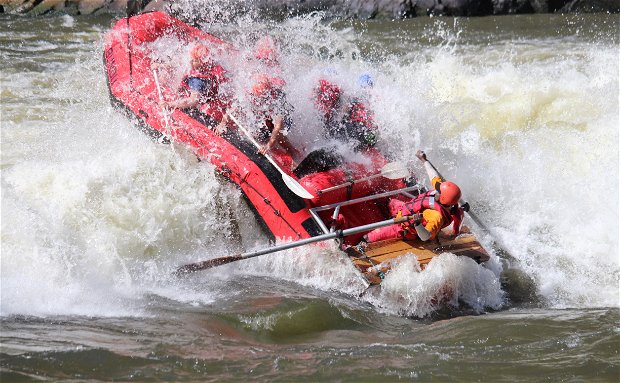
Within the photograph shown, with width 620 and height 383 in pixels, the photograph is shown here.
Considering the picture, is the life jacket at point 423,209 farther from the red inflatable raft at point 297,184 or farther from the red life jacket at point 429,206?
the red inflatable raft at point 297,184

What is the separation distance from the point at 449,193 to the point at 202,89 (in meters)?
2.75

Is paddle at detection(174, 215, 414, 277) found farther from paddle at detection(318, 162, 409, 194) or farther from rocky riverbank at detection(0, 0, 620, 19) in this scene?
rocky riverbank at detection(0, 0, 620, 19)

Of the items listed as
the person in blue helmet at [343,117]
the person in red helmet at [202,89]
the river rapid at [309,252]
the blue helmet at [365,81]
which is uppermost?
the person in red helmet at [202,89]

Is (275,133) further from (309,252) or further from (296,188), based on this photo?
(309,252)

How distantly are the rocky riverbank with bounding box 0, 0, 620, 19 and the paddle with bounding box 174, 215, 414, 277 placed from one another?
9.57 meters

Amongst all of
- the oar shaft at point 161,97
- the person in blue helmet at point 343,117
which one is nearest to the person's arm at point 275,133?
the person in blue helmet at point 343,117

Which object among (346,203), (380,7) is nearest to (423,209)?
(346,203)

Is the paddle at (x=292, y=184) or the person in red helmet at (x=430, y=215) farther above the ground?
the paddle at (x=292, y=184)

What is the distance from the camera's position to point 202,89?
7.12 m

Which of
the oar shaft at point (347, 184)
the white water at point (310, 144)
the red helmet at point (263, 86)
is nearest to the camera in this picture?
the white water at point (310, 144)

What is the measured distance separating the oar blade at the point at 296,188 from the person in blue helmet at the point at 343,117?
87cm

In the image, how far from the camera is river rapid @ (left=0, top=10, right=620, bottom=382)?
4.33 m

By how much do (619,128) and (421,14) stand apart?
6.66 meters

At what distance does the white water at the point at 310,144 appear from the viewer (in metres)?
5.57
